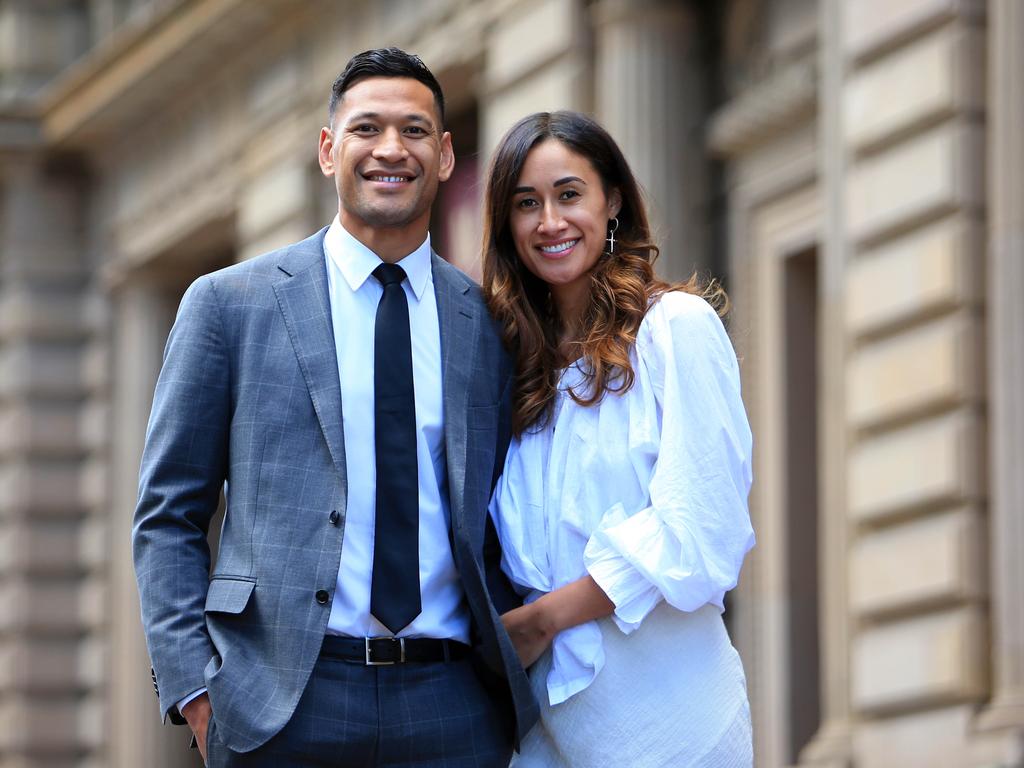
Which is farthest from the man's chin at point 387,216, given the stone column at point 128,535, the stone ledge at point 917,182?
the stone column at point 128,535

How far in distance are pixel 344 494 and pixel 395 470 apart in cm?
13

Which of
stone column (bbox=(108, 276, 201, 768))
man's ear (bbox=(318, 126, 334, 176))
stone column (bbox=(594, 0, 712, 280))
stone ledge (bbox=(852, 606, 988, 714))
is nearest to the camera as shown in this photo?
man's ear (bbox=(318, 126, 334, 176))

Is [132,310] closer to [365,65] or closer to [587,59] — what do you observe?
[587,59]

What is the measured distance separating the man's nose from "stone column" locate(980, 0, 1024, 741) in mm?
5023

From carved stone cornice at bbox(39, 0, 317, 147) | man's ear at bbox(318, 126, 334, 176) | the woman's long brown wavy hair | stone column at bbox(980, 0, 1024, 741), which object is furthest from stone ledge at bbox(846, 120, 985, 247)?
carved stone cornice at bbox(39, 0, 317, 147)

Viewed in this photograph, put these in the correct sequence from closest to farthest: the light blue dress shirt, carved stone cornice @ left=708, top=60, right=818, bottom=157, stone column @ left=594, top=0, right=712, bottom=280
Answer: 1. the light blue dress shirt
2. carved stone cornice @ left=708, top=60, right=818, bottom=157
3. stone column @ left=594, top=0, right=712, bottom=280

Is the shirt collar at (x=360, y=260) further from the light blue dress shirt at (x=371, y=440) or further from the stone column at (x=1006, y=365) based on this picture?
the stone column at (x=1006, y=365)

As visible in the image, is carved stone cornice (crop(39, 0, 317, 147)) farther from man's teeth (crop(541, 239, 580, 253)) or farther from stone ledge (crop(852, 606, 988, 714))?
man's teeth (crop(541, 239, 580, 253))

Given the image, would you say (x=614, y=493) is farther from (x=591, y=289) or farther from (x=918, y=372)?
(x=918, y=372)

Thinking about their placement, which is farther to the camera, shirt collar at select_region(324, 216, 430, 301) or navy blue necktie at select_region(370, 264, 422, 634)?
shirt collar at select_region(324, 216, 430, 301)

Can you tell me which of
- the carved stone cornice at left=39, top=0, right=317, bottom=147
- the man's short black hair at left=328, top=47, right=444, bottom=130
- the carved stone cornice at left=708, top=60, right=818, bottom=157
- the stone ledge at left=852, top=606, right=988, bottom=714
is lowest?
the stone ledge at left=852, top=606, right=988, bottom=714

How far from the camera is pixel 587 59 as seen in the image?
12891 mm

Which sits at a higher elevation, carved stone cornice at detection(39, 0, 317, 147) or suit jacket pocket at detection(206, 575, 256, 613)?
carved stone cornice at detection(39, 0, 317, 147)

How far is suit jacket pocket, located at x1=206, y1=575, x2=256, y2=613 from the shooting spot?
445cm
